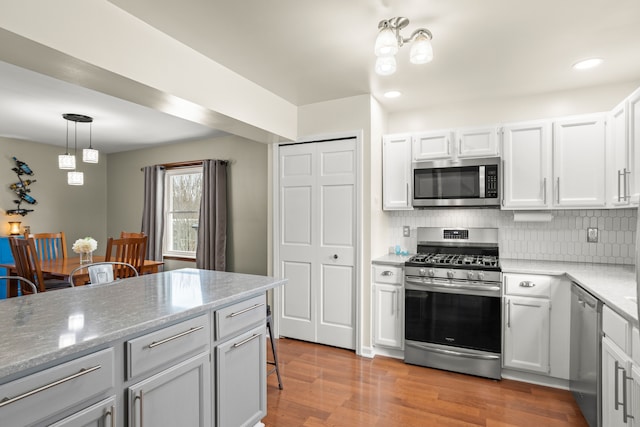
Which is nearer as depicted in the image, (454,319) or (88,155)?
(454,319)

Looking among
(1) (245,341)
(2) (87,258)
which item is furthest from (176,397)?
(2) (87,258)

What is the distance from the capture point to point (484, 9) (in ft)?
6.56

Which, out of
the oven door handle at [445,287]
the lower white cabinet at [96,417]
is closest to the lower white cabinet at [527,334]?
the oven door handle at [445,287]

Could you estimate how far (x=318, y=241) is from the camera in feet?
11.9

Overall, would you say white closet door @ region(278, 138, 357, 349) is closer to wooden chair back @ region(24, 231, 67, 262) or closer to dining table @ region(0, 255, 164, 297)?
dining table @ region(0, 255, 164, 297)

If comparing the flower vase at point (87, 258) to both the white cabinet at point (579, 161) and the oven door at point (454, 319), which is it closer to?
the oven door at point (454, 319)

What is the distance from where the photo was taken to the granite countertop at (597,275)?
176cm

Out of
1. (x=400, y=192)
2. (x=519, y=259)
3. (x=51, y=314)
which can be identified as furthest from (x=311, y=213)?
(x=51, y=314)

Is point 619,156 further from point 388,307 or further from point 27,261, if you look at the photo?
point 27,261

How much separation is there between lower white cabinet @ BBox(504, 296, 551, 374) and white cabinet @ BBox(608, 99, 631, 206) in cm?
96

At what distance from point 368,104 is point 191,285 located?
7.68ft

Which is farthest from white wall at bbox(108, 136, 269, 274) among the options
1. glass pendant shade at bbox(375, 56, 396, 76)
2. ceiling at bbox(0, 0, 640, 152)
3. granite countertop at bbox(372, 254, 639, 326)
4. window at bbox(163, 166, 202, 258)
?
glass pendant shade at bbox(375, 56, 396, 76)

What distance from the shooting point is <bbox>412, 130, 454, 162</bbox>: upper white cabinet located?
132 inches

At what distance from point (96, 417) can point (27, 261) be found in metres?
2.77
